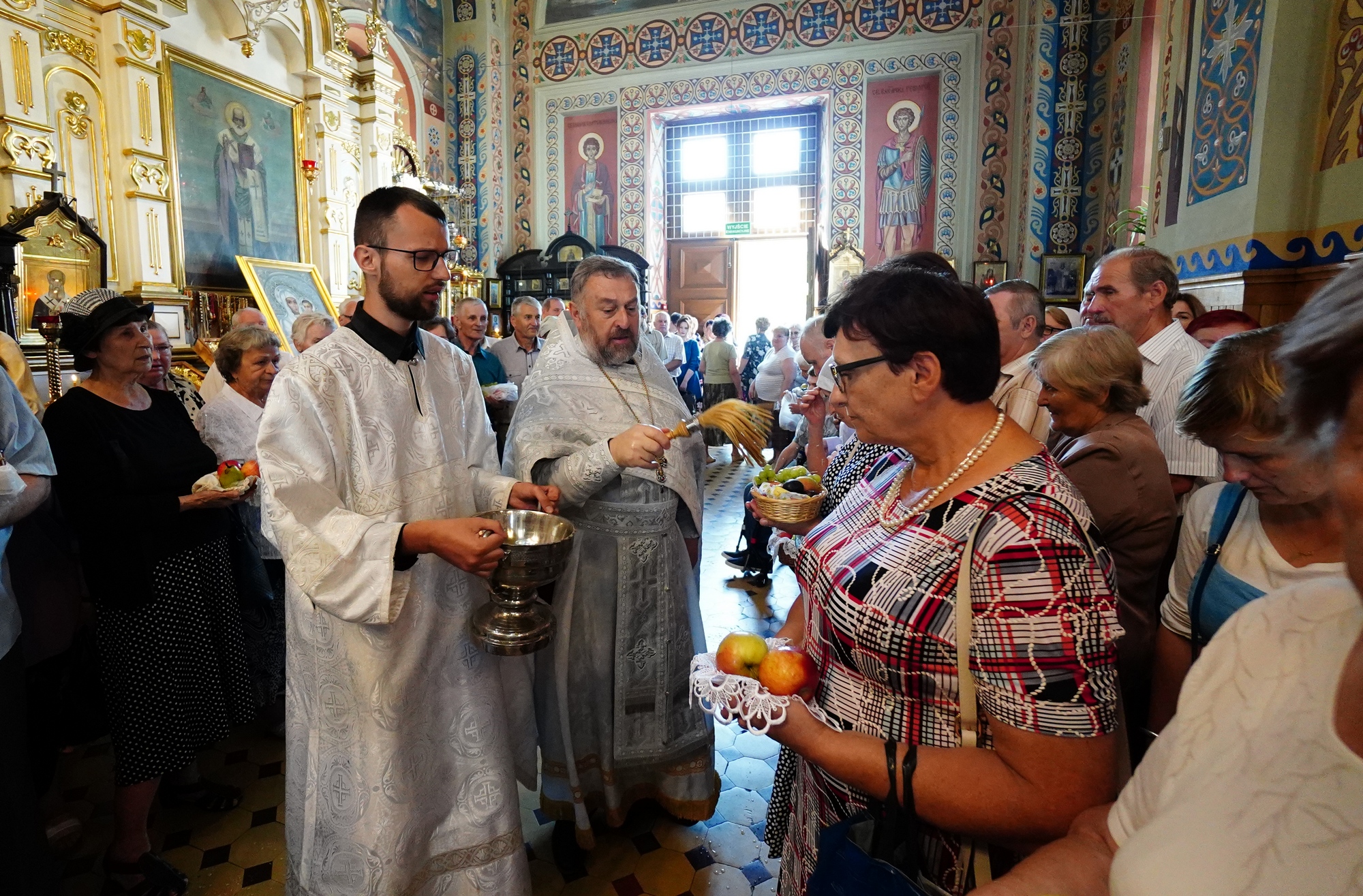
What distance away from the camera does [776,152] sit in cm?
1380

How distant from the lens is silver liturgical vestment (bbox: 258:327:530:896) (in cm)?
179

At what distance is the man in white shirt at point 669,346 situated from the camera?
1006cm

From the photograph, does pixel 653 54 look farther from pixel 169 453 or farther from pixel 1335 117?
pixel 169 453

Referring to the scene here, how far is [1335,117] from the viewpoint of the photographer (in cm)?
356

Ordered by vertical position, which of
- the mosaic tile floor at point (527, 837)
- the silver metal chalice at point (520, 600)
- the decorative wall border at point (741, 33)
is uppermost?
the decorative wall border at point (741, 33)

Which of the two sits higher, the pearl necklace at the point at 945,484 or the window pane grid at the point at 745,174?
the window pane grid at the point at 745,174

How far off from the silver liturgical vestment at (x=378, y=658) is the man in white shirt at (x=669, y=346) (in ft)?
24.2

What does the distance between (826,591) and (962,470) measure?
342 millimetres

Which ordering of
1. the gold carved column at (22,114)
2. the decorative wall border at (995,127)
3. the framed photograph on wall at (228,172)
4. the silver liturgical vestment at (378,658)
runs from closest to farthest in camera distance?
the silver liturgical vestment at (378,658)
the gold carved column at (22,114)
the framed photograph on wall at (228,172)
the decorative wall border at (995,127)

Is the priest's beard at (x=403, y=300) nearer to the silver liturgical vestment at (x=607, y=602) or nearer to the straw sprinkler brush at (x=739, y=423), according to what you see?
the silver liturgical vestment at (x=607, y=602)

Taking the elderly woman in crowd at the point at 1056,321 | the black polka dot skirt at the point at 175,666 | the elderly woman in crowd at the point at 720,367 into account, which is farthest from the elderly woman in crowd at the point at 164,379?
the elderly woman in crowd at the point at 720,367

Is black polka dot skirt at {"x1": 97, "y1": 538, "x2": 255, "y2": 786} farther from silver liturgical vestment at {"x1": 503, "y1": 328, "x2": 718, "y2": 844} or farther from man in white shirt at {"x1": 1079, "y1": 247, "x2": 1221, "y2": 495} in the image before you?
man in white shirt at {"x1": 1079, "y1": 247, "x2": 1221, "y2": 495}

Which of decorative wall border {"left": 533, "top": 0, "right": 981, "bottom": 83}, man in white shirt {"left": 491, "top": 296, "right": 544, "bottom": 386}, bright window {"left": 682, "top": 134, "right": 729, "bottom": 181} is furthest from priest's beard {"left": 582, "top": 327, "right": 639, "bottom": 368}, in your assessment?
bright window {"left": 682, "top": 134, "right": 729, "bottom": 181}

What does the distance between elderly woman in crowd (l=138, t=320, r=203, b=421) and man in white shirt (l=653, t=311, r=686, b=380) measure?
614cm
